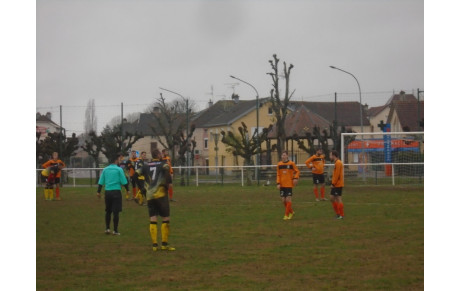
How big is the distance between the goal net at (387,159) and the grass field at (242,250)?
11.0 metres

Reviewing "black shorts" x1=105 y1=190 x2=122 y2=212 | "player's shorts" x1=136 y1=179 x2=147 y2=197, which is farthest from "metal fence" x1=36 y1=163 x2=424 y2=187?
"black shorts" x1=105 y1=190 x2=122 y2=212

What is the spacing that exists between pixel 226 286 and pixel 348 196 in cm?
1832

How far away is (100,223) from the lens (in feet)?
63.6

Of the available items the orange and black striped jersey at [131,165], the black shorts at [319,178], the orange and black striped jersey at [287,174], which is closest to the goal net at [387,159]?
the black shorts at [319,178]

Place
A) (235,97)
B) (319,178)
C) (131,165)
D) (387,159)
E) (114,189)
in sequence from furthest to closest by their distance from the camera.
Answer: (235,97) < (387,159) < (131,165) < (319,178) < (114,189)

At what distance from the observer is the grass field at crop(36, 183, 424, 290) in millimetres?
10462

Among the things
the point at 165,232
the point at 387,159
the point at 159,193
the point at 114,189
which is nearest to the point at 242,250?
the point at 165,232

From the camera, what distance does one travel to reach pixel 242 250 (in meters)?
13.6

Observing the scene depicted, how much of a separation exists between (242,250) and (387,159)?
24.2 meters

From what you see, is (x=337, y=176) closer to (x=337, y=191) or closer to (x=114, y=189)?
(x=337, y=191)

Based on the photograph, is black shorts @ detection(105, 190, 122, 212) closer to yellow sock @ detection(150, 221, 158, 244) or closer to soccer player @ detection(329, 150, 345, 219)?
yellow sock @ detection(150, 221, 158, 244)

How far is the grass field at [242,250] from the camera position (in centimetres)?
1046
